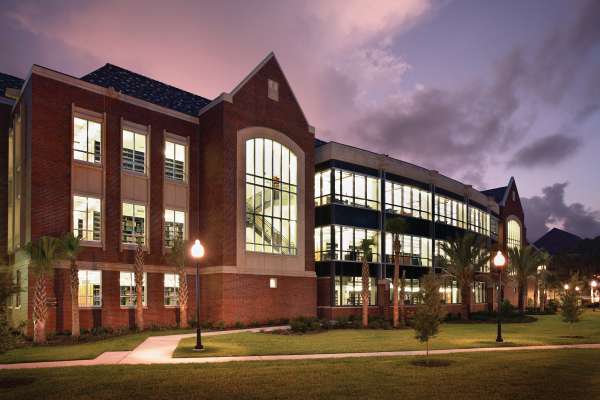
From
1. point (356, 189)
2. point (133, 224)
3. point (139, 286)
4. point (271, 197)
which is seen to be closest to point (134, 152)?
point (133, 224)

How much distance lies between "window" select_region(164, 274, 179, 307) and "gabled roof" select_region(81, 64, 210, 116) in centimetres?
1113

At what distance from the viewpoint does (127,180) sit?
30.8 m

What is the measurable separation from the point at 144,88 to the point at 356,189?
18006 mm

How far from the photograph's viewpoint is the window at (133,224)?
3042 cm

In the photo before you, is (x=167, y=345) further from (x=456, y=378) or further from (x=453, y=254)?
(x=453, y=254)

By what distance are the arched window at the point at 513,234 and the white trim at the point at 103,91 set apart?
49318mm

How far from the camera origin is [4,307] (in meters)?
14.0

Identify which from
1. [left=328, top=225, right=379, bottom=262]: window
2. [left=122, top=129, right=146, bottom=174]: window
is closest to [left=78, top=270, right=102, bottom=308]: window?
[left=122, top=129, right=146, bottom=174]: window

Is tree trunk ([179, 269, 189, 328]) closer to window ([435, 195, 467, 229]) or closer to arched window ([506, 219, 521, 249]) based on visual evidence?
window ([435, 195, 467, 229])

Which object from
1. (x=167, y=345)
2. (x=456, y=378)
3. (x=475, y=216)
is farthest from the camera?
(x=475, y=216)

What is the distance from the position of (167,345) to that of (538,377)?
14.0 metres

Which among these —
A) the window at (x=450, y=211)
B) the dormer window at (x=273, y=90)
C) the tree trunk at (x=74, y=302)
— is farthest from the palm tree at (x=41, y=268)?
the window at (x=450, y=211)

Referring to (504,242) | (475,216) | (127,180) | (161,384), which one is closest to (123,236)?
(127,180)

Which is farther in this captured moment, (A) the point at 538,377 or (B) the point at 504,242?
(B) the point at 504,242
